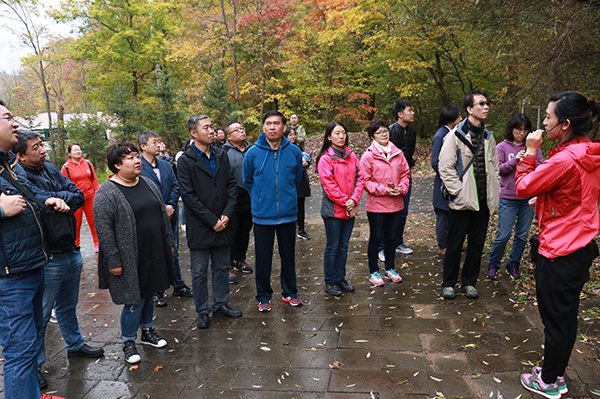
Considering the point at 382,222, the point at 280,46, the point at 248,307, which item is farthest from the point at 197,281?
the point at 280,46

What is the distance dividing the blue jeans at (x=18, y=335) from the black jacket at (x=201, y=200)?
1.61m

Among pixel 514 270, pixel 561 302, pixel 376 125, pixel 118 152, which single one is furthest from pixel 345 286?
pixel 118 152

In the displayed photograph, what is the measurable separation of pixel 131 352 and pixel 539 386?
337 centimetres

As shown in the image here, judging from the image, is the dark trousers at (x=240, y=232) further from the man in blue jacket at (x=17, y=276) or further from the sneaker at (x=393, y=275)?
the man in blue jacket at (x=17, y=276)

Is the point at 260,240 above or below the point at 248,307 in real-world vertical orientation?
above

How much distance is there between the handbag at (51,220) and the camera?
263cm

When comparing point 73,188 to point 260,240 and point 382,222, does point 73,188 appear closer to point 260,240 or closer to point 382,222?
point 260,240

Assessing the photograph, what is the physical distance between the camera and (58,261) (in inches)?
130

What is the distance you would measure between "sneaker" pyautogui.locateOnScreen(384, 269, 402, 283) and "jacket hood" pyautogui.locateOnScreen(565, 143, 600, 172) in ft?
8.99

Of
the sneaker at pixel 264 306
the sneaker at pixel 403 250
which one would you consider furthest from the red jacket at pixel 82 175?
the sneaker at pixel 403 250

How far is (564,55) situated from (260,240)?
5566 millimetres

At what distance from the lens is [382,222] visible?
483 centimetres

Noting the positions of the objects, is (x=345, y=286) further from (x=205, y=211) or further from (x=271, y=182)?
(x=205, y=211)

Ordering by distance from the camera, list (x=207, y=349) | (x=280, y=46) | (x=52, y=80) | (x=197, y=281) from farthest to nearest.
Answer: (x=52, y=80) → (x=280, y=46) → (x=197, y=281) → (x=207, y=349)
